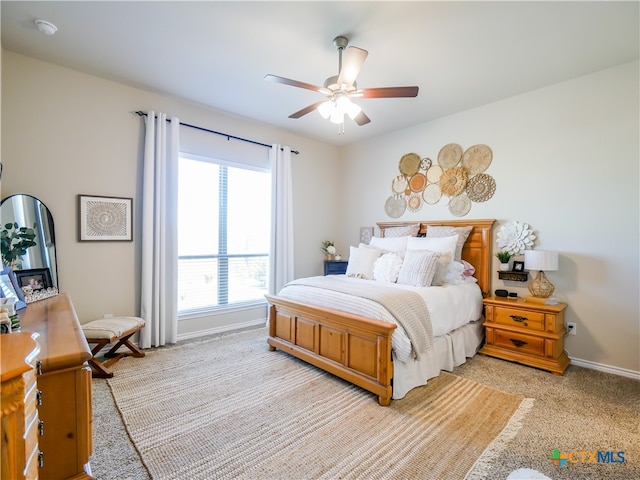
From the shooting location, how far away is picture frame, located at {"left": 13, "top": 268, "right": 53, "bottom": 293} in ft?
8.02

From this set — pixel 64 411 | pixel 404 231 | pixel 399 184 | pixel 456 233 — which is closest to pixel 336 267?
pixel 404 231

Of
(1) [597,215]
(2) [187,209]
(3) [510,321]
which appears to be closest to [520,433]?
(3) [510,321]

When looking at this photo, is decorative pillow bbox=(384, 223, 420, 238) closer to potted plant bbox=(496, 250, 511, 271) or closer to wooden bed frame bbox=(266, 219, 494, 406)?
wooden bed frame bbox=(266, 219, 494, 406)

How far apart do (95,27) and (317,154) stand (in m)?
3.24

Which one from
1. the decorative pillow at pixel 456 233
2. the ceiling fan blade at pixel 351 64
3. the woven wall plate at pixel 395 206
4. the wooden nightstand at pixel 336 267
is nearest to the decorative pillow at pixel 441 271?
the decorative pillow at pixel 456 233

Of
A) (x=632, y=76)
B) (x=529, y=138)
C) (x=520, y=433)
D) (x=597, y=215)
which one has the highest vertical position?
(x=632, y=76)

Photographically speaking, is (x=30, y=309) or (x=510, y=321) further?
(x=510, y=321)

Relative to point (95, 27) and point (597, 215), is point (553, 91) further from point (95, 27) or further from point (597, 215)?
point (95, 27)

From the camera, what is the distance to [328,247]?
4961 mm

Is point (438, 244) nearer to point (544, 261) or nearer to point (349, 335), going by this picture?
point (544, 261)

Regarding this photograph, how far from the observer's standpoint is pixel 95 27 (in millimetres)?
2336

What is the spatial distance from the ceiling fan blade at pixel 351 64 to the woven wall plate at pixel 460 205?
7.52 ft

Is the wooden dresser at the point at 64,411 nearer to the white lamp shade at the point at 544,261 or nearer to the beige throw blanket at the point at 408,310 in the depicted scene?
the beige throw blanket at the point at 408,310

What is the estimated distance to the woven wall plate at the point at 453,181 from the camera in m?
3.81
